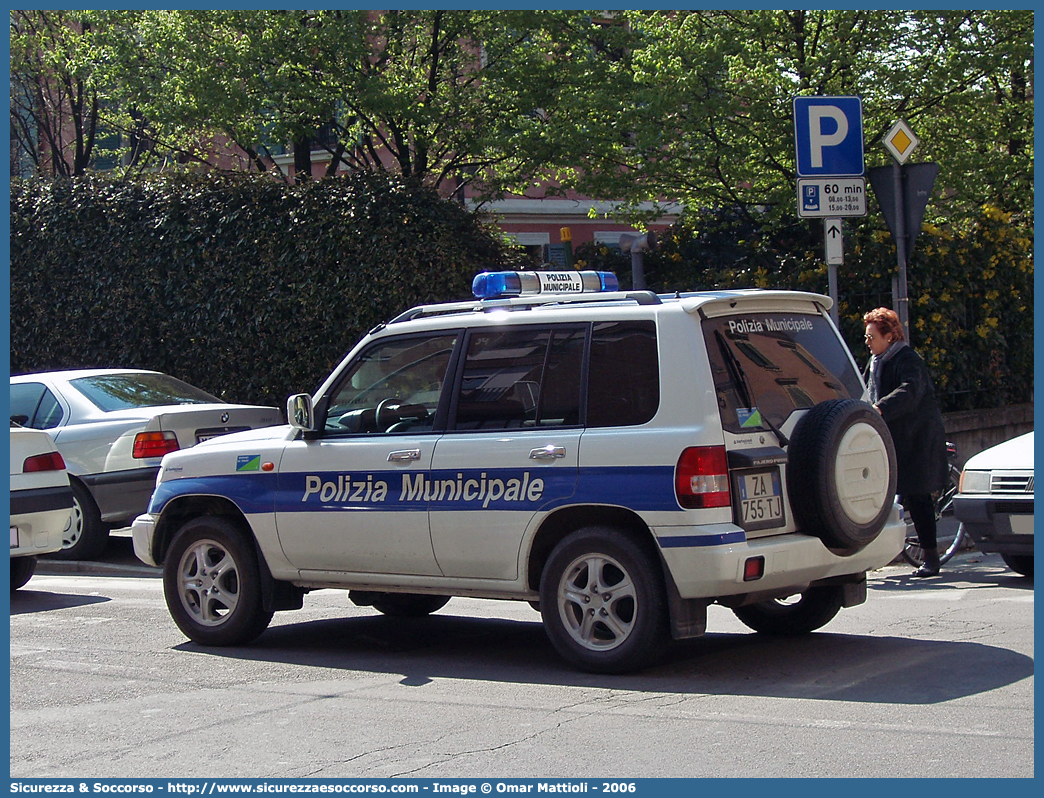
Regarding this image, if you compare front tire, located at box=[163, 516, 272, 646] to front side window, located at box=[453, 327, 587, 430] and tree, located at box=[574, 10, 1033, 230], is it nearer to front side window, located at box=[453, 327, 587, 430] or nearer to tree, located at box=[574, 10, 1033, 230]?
front side window, located at box=[453, 327, 587, 430]

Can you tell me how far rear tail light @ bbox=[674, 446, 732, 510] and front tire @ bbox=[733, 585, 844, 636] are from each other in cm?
141

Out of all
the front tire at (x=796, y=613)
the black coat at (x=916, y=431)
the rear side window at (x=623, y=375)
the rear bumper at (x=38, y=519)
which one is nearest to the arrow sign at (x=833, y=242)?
the black coat at (x=916, y=431)

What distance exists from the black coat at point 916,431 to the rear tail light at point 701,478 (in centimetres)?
352

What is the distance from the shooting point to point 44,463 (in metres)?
10.4

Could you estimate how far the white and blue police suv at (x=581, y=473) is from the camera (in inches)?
256

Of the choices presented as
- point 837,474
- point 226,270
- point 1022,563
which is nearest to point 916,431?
point 1022,563

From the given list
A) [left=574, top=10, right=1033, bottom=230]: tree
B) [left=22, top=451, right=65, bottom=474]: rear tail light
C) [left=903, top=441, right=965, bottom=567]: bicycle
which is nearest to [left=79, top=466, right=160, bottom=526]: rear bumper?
[left=22, top=451, right=65, bottom=474]: rear tail light

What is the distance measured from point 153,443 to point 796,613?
6120mm

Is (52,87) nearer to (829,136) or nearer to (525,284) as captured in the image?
(829,136)

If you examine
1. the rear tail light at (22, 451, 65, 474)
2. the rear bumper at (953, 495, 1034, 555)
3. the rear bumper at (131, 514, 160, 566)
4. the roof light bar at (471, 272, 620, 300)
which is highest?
the roof light bar at (471, 272, 620, 300)

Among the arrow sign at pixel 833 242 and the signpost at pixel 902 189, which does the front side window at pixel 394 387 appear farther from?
the signpost at pixel 902 189

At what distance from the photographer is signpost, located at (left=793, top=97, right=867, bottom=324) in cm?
1082

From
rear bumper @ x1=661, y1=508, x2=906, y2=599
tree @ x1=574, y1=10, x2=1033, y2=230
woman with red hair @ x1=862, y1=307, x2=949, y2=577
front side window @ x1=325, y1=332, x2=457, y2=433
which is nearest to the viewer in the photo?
rear bumper @ x1=661, y1=508, x2=906, y2=599
